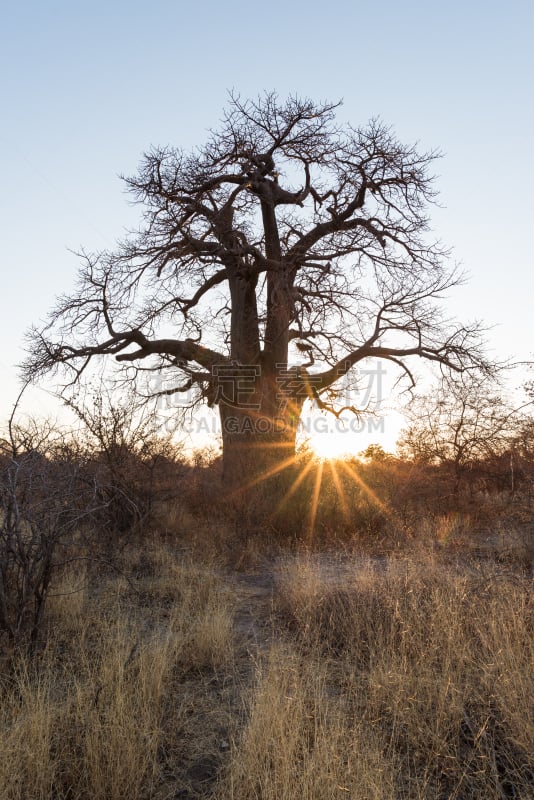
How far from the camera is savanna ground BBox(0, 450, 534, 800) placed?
2.14 metres

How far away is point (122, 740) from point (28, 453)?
6.13ft

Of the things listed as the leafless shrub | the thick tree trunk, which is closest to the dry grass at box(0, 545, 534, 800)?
the leafless shrub

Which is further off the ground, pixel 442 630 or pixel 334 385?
pixel 334 385

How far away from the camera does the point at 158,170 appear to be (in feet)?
28.9

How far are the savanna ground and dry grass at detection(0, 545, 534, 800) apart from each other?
1 centimetres

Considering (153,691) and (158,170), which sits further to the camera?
(158,170)

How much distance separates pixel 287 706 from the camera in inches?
95.4

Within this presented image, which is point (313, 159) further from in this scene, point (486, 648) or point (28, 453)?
point (486, 648)

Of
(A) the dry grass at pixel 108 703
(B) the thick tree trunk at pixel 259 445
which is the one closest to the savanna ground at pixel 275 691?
(A) the dry grass at pixel 108 703

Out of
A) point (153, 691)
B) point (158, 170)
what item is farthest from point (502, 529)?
point (158, 170)

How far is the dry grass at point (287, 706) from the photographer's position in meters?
2.12

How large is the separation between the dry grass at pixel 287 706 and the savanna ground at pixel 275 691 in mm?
11

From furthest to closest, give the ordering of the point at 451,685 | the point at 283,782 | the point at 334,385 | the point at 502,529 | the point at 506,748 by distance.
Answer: the point at 334,385
the point at 502,529
the point at 451,685
the point at 506,748
the point at 283,782

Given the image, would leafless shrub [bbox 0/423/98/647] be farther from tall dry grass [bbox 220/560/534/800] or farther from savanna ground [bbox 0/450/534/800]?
tall dry grass [bbox 220/560/534/800]
